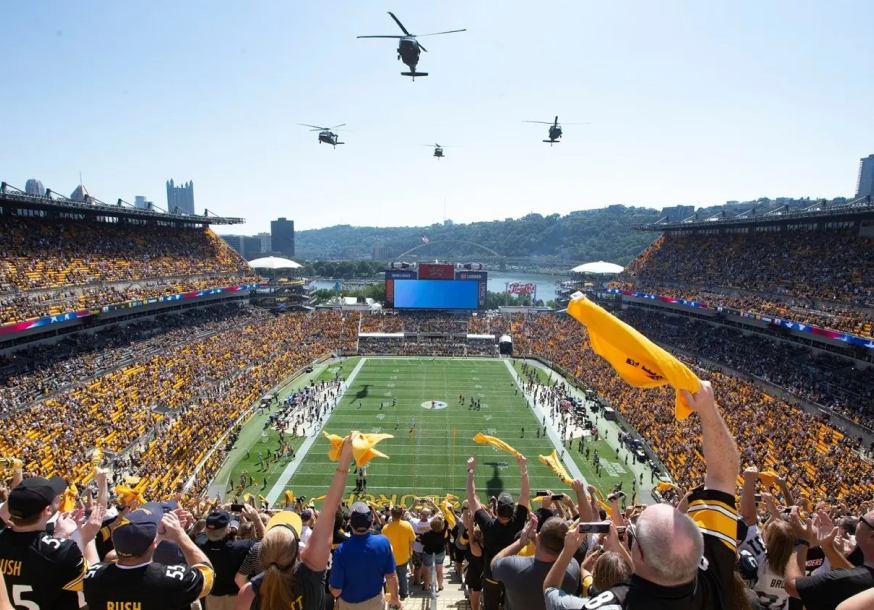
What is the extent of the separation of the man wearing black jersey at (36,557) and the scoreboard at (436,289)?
51.3 meters

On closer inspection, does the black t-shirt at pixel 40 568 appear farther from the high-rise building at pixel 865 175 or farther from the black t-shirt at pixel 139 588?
the high-rise building at pixel 865 175

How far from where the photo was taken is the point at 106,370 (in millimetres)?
29344

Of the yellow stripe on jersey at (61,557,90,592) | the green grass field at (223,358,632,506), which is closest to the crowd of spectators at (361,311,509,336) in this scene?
the green grass field at (223,358,632,506)

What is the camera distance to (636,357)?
117 inches

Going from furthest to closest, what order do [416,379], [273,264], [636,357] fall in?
[273,264], [416,379], [636,357]

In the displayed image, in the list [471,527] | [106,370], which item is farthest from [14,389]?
[471,527]

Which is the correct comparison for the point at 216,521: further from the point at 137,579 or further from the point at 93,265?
the point at 93,265

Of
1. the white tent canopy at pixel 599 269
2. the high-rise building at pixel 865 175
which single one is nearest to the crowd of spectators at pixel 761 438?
the white tent canopy at pixel 599 269

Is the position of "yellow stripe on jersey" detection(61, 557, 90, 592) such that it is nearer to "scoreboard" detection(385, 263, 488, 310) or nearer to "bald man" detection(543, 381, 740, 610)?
"bald man" detection(543, 381, 740, 610)

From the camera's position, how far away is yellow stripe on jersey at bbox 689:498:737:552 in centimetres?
263

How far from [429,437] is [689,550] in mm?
26474

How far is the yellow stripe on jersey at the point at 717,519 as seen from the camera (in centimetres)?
263

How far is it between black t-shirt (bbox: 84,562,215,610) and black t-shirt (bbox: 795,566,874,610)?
3.85m

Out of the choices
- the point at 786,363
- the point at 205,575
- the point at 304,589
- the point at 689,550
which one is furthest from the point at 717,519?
the point at 786,363
